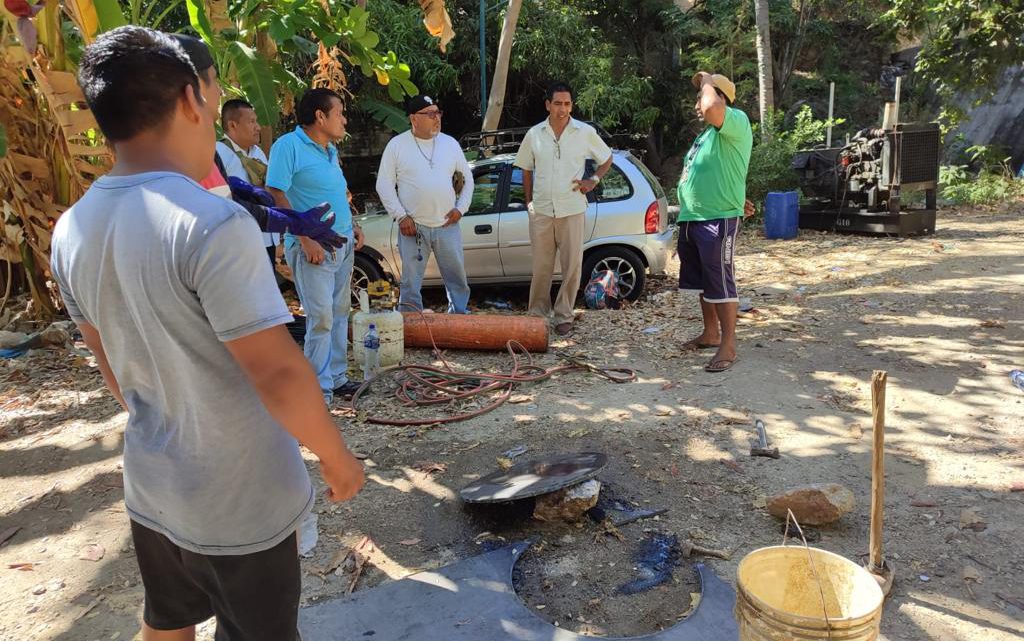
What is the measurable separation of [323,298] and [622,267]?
3912mm

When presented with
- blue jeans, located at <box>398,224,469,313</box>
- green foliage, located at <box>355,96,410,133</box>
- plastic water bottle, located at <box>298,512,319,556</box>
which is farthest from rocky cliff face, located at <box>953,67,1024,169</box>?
plastic water bottle, located at <box>298,512,319,556</box>

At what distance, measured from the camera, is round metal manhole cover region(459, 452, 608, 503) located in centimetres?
352

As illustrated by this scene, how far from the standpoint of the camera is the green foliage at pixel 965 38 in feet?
44.8

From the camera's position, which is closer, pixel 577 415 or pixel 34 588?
pixel 34 588

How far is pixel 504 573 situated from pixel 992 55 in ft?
50.7

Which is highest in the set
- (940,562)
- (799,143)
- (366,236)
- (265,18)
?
(265,18)

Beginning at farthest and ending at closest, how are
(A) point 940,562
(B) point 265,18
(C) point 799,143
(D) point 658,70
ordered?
1. (D) point 658,70
2. (C) point 799,143
3. (B) point 265,18
4. (A) point 940,562

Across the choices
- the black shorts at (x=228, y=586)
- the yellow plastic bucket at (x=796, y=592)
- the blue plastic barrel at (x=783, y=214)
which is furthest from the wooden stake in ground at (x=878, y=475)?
the blue plastic barrel at (x=783, y=214)

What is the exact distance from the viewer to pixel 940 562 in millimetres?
3189

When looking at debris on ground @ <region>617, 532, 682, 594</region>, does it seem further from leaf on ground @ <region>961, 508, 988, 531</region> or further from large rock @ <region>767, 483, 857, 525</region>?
leaf on ground @ <region>961, 508, 988, 531</region>

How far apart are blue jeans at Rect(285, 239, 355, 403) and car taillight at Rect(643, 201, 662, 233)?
3.54m

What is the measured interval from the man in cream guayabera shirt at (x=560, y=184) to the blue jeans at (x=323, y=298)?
2.26m

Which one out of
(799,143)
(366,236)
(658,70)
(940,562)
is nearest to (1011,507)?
(940,562)

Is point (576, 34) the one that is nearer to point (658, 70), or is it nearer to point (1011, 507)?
point (658, 70)
